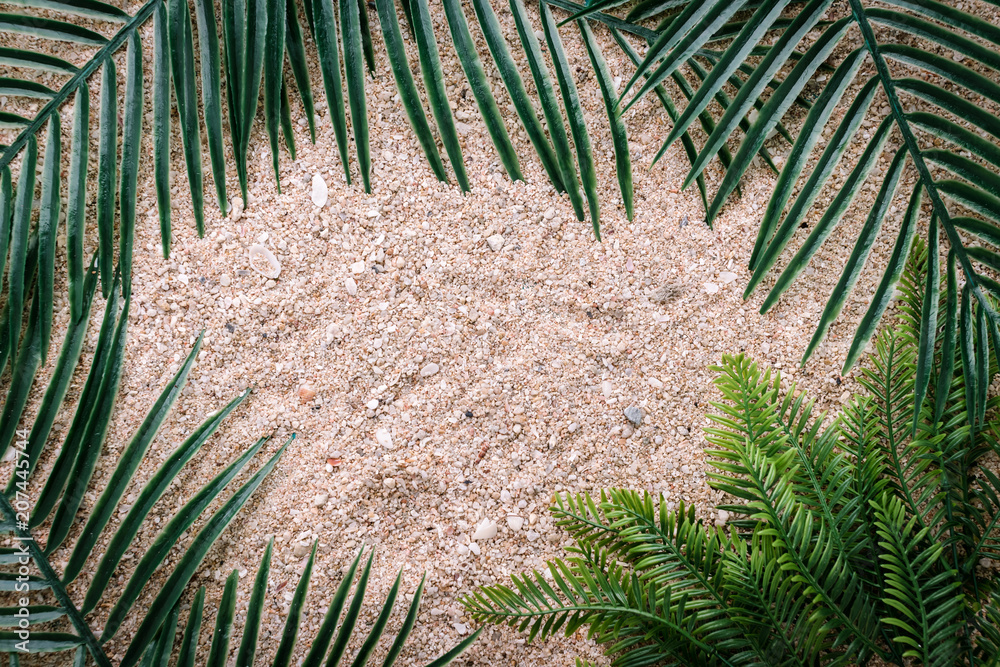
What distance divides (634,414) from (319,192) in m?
0.59

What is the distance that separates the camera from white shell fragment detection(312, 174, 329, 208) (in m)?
0.95

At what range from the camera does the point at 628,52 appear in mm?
943

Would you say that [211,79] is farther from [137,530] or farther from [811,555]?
[811,555]

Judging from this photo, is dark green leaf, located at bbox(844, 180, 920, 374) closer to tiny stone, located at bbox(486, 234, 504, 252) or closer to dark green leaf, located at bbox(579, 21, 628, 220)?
dark green leaf, located at bbox(579, 21, 628, 220)

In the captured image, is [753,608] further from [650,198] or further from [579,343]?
[650,198]

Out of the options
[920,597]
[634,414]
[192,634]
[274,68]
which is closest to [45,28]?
[274,68]

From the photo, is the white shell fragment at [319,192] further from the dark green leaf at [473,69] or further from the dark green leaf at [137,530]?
the dark green leaf at [137,530]

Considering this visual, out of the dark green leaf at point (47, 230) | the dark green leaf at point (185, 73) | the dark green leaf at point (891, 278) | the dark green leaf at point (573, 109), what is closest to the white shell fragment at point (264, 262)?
the dark green leaf at point (185, 73)

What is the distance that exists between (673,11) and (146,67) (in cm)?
82

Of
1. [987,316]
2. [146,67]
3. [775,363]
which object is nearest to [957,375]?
[987,316]

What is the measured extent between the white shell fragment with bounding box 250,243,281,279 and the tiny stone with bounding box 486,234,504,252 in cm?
32

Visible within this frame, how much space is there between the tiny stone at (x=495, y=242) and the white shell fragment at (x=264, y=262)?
0.32 m

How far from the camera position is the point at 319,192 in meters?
0.96

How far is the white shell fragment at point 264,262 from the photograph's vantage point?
0.94m
